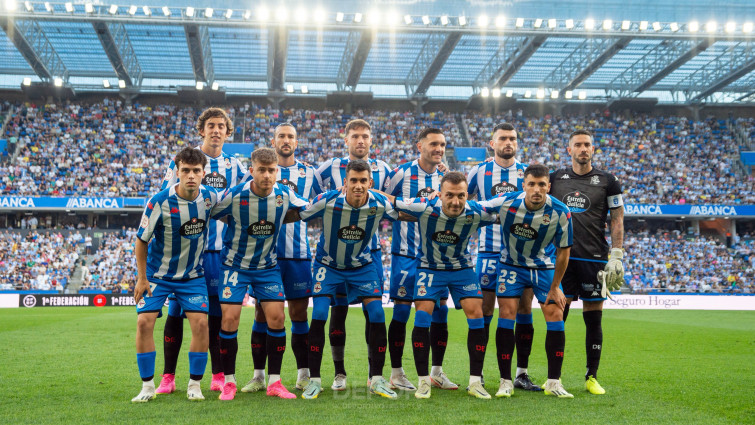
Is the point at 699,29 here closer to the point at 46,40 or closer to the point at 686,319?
the point at 686,319

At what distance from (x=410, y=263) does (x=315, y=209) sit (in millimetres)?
1130

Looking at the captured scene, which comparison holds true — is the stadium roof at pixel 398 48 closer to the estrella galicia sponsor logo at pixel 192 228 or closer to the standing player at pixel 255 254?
the standing player at pixel 255 254

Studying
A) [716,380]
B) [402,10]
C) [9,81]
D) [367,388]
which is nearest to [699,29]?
[402,10]

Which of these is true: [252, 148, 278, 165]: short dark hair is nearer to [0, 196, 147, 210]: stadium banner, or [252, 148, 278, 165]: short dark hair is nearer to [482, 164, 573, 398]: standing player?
[482, 164, 573, 398]: standing player

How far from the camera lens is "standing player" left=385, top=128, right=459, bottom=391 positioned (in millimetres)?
5773

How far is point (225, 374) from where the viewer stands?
5.39 meters

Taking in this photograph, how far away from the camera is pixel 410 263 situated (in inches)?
236

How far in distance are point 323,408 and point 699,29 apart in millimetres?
28664

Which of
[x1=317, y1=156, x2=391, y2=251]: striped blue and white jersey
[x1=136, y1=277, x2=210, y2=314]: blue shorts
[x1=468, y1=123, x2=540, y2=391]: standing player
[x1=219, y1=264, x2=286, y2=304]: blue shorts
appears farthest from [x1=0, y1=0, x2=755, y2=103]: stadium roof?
[x1=136, y1=277, x2=210, y2=314]: blue shorts

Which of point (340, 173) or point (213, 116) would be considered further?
point (340, 173)

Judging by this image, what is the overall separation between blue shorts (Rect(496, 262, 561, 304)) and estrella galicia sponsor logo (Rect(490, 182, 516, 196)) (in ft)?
3.44

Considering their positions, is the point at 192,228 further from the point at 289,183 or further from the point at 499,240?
the point at 499,240

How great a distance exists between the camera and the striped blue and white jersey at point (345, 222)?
18.0 ft

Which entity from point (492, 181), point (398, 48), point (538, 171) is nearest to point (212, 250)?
point (492, 181)
